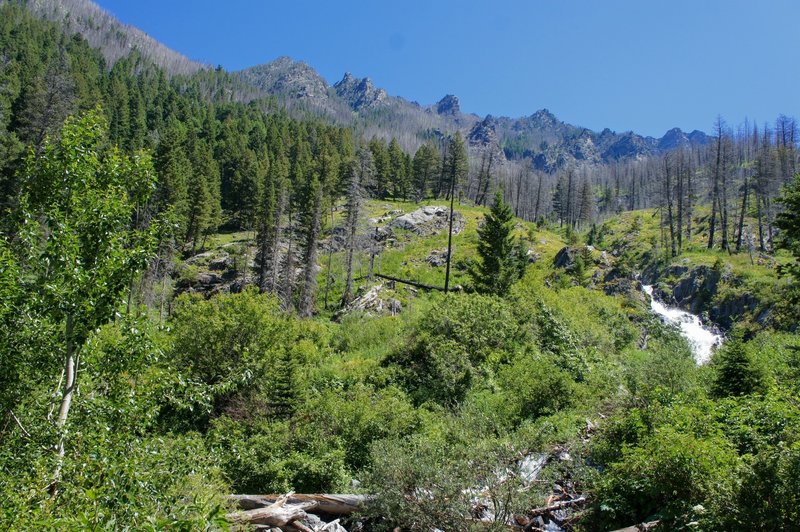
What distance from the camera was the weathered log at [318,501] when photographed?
39.2ft

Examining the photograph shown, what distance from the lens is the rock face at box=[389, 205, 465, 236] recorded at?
67.1 metres

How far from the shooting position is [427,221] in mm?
68875

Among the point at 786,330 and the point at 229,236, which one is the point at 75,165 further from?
the point at 229,236

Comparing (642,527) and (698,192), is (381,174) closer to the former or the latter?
(698,192)

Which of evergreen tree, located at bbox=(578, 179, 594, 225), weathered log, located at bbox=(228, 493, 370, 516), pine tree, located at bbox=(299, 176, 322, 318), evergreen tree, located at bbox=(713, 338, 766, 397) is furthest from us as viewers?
evergreen tree, located at bbox=(578, 179, 594, 225)

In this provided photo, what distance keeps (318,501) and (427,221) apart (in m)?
58.3

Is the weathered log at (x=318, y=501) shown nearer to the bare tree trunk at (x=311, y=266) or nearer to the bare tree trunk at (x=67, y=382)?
the bare tree trunk at (x=67, y=382)

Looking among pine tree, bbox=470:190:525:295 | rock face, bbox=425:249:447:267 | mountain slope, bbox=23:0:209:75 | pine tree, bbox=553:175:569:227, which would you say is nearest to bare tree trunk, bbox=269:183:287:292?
rock face, bbox=425:249:447:267

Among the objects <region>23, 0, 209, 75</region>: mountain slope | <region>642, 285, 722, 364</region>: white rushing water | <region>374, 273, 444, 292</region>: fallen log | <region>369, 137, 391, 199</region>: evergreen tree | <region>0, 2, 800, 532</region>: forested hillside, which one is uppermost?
<region>23, 0, 209, 75</region>: mountain slope

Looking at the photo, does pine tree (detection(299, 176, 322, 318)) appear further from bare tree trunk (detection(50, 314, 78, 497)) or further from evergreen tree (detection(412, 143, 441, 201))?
bare tree trunk (detection(50, 314, 78, 497))

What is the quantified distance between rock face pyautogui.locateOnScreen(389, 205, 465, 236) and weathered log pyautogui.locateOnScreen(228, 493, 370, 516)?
54.9 m

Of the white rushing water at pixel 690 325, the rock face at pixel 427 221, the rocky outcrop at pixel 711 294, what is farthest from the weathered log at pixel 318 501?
the rock face at pixel 427 221

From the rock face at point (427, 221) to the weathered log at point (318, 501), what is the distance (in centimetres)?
5494

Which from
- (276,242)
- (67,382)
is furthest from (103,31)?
(67,382)
